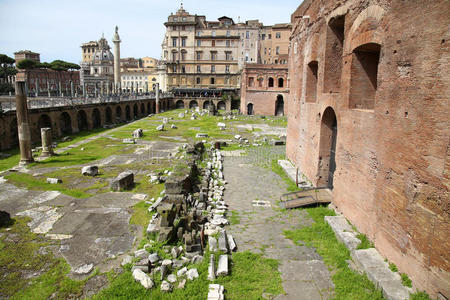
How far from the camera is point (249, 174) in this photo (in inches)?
593

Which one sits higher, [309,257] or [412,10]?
[412,10]

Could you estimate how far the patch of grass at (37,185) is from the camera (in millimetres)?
12151

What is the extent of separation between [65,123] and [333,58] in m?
25.6

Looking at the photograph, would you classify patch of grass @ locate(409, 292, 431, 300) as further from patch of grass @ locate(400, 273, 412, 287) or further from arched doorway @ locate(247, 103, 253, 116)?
arched doorway @ locate(247, 103, 253, 116)

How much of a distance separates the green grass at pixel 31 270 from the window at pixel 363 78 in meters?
8.42

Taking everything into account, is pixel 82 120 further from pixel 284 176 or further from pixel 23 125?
pixel 284 176

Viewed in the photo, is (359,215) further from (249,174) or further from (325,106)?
(249,174)

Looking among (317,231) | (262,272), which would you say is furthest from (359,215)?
(262,272)

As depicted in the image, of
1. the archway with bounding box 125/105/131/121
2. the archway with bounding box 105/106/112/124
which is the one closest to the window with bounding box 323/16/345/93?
the archway with bounding box 105/106/112/124

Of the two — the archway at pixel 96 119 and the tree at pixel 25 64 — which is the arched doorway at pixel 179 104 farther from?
the tree at pixel 25 64

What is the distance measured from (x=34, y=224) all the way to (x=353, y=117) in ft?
32.5

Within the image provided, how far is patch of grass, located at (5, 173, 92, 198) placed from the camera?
12151 mm

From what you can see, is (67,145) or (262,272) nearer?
(262,272)

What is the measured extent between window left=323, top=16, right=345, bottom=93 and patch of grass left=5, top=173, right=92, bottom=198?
9994 mm
